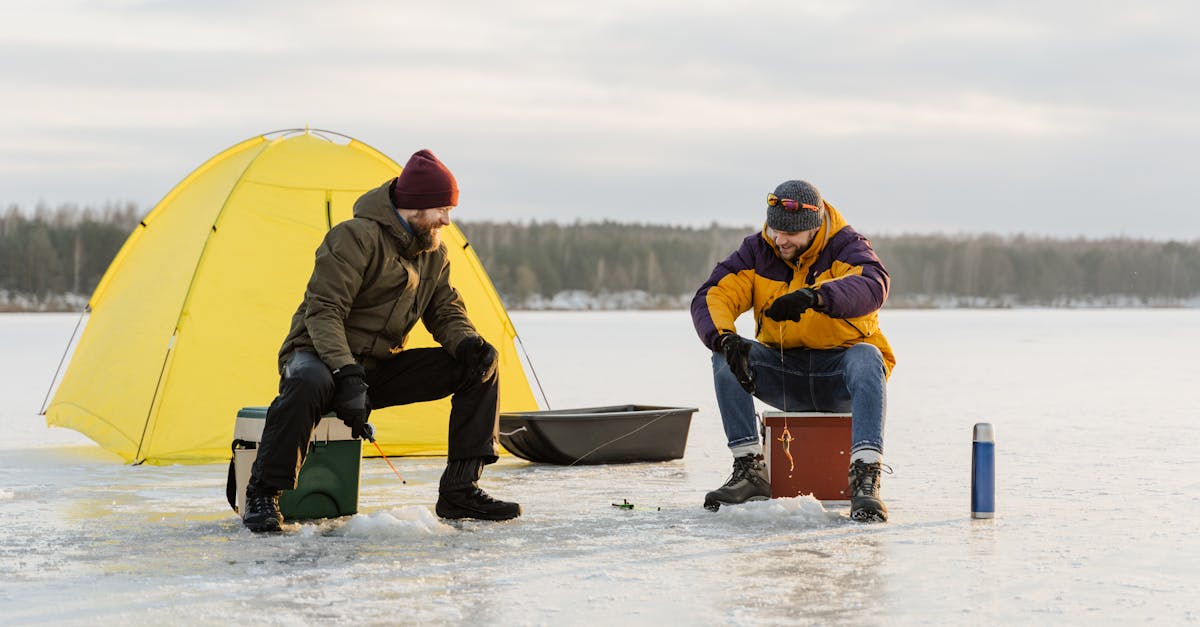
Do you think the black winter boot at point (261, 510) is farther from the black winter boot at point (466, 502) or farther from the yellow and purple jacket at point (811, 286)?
the yellow and purple jacket at point (811, 286)

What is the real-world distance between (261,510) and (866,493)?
1.99 metres

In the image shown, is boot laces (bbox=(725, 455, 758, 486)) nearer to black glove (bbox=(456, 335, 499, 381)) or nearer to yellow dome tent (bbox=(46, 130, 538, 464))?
black glove (bbox=(456, 335, 499, 381))

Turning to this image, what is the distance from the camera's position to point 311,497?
4.41m

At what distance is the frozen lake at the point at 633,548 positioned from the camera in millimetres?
3135

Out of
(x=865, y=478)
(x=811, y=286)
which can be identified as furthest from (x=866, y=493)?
(x=811, y=286)

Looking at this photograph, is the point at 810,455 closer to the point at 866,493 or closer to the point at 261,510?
the point at 866,493

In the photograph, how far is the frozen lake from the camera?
3.13m

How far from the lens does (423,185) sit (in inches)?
173

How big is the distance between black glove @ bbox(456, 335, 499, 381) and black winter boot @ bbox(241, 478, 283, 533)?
75cm

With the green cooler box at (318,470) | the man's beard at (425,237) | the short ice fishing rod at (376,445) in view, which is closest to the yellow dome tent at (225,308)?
the short ice fishing rod at (376,445)

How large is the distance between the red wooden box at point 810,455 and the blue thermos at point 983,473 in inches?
17.0

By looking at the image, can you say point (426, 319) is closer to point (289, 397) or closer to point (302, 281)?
point (289, 397)

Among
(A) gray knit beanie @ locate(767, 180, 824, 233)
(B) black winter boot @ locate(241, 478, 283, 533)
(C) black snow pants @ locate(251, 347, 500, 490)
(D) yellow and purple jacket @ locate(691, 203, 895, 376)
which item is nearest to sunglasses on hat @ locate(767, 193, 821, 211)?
(A) gray knit beanie @ locate(767, 180, 824, 233)

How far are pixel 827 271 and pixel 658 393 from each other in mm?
5495
